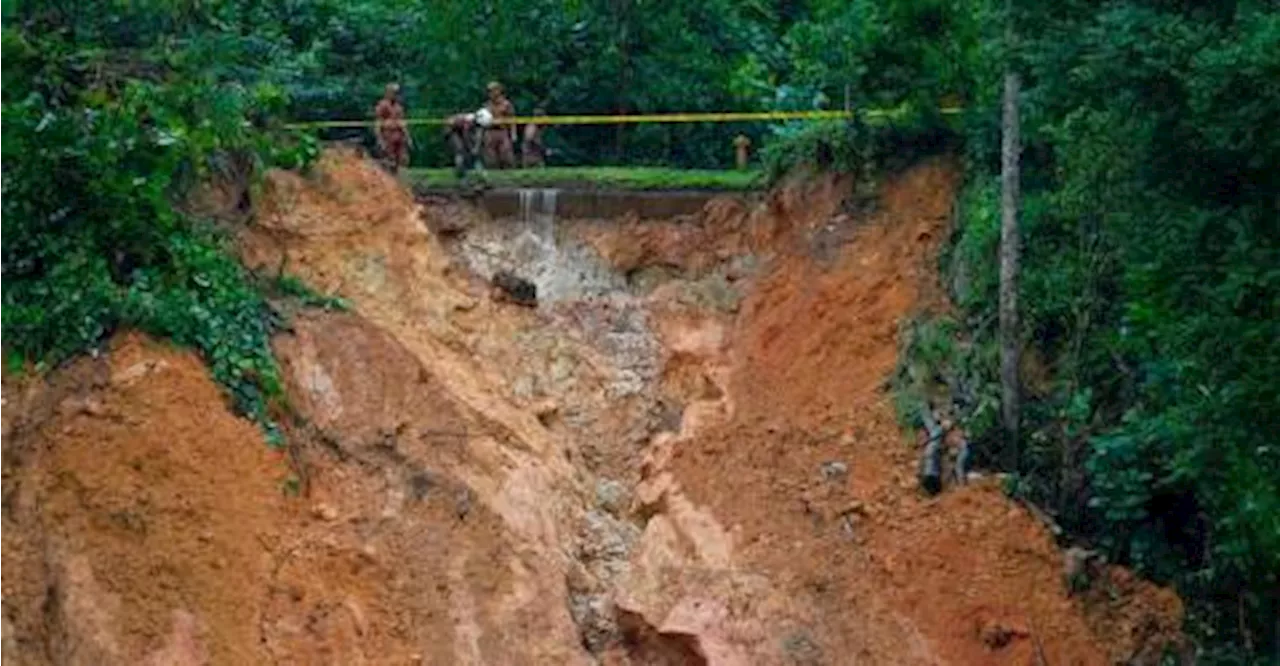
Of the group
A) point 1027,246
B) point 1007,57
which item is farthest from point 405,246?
point 1007,57

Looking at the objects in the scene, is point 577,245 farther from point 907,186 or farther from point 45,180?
point 45,180

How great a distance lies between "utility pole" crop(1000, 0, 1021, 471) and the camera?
48.4 feet

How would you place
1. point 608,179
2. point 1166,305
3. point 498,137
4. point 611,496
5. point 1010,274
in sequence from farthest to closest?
point 498,137 < point 608,179 < point 611,496 < point 1010,274 < point 1166,305

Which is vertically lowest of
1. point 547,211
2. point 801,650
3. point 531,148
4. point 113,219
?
point 801,650

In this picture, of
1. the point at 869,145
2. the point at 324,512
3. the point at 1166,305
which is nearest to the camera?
the point at 1166,305

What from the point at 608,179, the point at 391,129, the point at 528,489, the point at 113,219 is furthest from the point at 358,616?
the point at 391,129

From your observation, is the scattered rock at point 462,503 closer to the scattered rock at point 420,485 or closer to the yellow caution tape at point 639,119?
the scattered rock at point 420,485

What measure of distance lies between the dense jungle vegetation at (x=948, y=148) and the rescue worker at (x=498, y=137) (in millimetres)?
1501

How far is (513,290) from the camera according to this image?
1841cm

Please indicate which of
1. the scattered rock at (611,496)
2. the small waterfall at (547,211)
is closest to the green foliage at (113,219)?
the scattered rock at (611,496)

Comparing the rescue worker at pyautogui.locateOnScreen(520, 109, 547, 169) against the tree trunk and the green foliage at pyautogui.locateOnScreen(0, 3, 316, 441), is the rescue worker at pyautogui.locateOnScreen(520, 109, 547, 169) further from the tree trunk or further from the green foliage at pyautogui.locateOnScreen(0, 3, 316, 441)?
the tree trunk

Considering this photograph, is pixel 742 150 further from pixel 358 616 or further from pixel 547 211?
pixel 358 616

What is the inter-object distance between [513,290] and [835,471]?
414 cm

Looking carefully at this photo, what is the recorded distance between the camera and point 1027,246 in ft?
52.5
